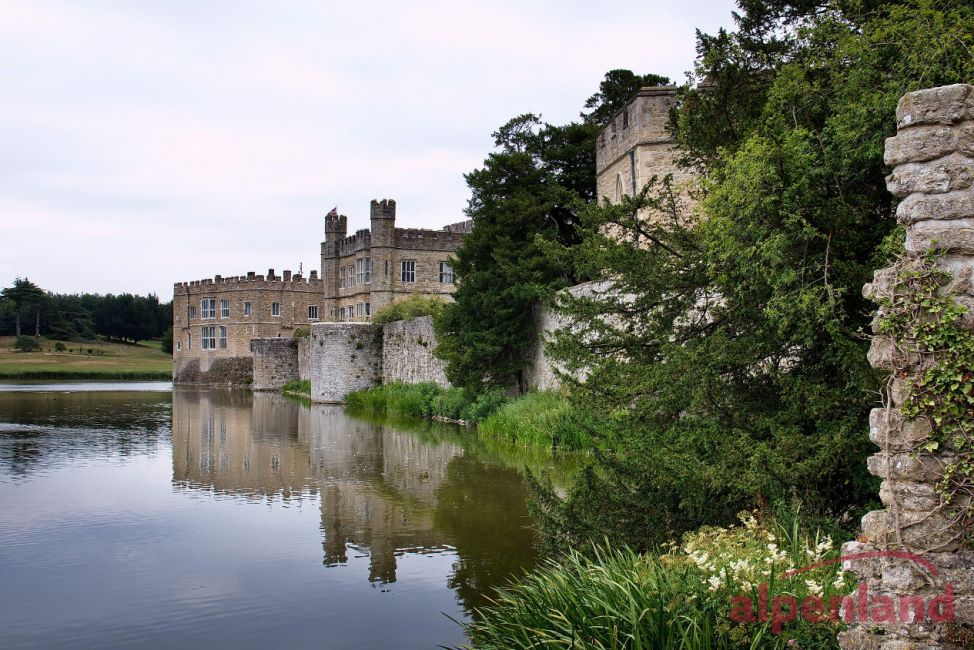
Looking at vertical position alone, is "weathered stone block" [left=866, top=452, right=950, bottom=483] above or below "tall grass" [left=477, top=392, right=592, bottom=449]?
above

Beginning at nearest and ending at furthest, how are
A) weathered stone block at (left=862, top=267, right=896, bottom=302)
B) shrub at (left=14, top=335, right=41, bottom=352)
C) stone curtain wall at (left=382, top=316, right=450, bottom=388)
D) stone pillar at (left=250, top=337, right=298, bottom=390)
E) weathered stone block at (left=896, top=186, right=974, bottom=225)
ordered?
weathered stone block at (left=896, top=186, right=974, bottom=225) → weathered stone block at (left=862, top=267, right=896, bottom=302) → stone curtain wall at (left=382, top=316, right=450, bottom=388) → stone pillar at (left=250, top=337, right=298, bottom=390) → shrub at (left=14, top=335, right=41, bottom=352)

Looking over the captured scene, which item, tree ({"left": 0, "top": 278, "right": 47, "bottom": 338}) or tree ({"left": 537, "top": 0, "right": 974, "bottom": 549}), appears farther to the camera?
tree ({"left": 0, "top": 278, "right": 47, "bottom": 338})

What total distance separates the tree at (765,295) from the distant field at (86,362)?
5479 cm

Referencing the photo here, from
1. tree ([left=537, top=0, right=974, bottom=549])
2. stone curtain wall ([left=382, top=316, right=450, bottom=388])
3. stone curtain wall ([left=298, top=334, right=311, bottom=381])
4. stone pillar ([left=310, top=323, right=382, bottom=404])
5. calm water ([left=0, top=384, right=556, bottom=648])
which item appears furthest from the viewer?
stone curtain wall ([left=298, top=334, right=311, bottom=381])

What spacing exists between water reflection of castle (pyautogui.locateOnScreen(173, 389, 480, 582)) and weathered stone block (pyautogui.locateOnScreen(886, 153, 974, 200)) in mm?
5374

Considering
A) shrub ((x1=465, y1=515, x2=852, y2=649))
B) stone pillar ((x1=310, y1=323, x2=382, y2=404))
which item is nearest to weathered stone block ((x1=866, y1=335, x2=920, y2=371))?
shrub ((x1=465, y1=515, x2=852, y2=649))

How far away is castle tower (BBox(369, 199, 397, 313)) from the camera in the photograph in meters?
41.1

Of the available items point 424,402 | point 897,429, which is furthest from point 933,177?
point 424,402

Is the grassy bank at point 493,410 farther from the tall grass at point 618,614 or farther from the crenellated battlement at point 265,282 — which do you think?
the crenellated battlement at point 265,282

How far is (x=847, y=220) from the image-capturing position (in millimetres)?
5621

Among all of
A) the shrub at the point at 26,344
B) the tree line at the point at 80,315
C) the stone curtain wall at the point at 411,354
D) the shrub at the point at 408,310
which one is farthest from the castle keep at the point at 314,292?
the tree line at the point at 80,315

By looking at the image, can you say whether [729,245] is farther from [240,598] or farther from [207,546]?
[207,546]

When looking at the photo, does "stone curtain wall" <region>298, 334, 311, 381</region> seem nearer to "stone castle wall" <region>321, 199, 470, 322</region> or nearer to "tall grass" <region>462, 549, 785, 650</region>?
"stone castle wall" <region>321, 199, 470, 322</region>

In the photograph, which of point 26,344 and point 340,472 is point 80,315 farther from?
point 340,472
